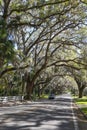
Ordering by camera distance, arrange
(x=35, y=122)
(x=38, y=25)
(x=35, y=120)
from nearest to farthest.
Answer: (x=35, y=122), (x=35, y=120), (x=38, y=25)

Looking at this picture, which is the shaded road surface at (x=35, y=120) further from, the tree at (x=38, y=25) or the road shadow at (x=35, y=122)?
the tree at (x=38, y=25)

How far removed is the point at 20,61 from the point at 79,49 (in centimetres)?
1606

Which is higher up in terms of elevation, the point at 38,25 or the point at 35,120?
the point at 38,25

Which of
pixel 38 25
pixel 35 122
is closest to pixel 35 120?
pixel 35 122

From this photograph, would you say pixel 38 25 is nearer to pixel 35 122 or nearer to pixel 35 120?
pixel 35 120

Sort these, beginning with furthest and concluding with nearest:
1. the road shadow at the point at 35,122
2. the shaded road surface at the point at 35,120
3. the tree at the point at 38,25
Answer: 1. the tree at the point at 38,25
2. the shaded road surface at the point at 35,120
3. the road shadow at the point at 35,122

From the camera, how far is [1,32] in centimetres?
2262

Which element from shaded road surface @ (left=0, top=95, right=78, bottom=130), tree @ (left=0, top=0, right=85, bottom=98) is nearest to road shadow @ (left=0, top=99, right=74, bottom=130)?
shaded road surface @ (left=0, top=95, right=78, bottom=130)

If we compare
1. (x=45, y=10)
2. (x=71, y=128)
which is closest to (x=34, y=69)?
(x=45, y=10)

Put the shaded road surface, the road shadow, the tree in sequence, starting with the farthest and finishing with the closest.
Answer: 1. the tree
2. the shaded road surface
3. the road shadow

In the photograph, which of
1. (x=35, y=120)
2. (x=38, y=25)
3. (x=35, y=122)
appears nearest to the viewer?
(x=35, y=122)

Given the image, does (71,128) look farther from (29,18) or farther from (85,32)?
(85,32)

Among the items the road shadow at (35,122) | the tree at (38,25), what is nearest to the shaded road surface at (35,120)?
the road shadow at (35,122)

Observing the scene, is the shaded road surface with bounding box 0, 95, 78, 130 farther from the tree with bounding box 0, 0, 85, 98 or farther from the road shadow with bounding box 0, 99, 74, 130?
the tree with bounding box 0, 0, 85, 98
